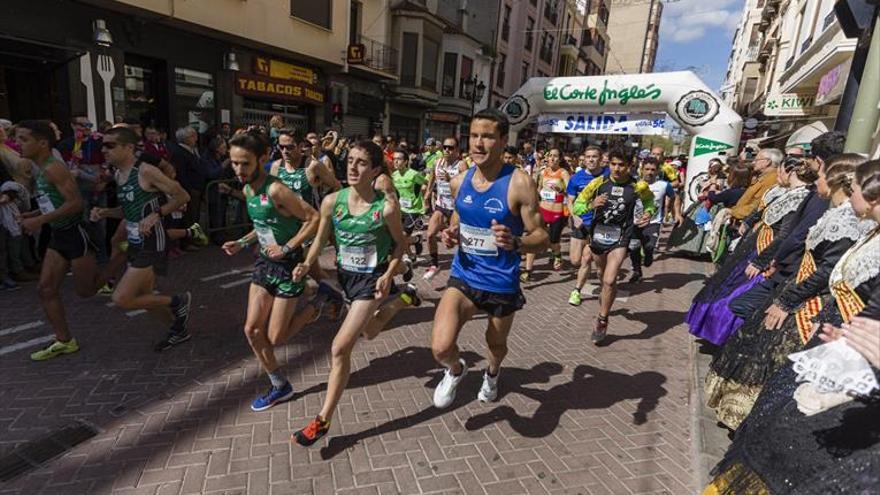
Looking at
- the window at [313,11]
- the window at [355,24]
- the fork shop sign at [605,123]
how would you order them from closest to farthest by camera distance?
the fork shop sign at [605,123] < the window at [313,11] < the window at [355,24]

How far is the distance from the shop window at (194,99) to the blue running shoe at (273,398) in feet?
39.0

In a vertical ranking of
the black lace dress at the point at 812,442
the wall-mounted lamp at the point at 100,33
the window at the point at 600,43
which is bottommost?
the black lace dress at the point at 812,442

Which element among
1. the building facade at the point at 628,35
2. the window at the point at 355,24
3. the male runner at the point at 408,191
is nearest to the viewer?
the male runner at the point at 408,191

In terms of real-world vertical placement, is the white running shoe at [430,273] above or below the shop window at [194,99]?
below

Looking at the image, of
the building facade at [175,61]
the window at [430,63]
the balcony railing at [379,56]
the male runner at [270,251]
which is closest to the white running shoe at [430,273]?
the male runner at [270,251]

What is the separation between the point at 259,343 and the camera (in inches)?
130

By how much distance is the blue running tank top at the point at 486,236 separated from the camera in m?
3.09

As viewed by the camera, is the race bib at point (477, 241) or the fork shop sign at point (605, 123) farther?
the fork shop sign at point (605, 123)

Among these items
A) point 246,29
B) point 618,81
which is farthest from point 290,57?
point 618,81

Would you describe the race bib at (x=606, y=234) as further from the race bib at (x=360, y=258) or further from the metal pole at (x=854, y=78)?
the race bib at (x=360, y=258)

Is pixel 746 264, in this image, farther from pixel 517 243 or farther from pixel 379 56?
pixel 379 56

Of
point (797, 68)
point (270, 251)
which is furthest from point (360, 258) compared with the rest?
point (797, 68)

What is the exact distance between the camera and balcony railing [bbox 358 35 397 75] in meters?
19.9

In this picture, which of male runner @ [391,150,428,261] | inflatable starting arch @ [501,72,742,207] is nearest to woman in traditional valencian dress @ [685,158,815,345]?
male runner @ [391,150,428,261]
